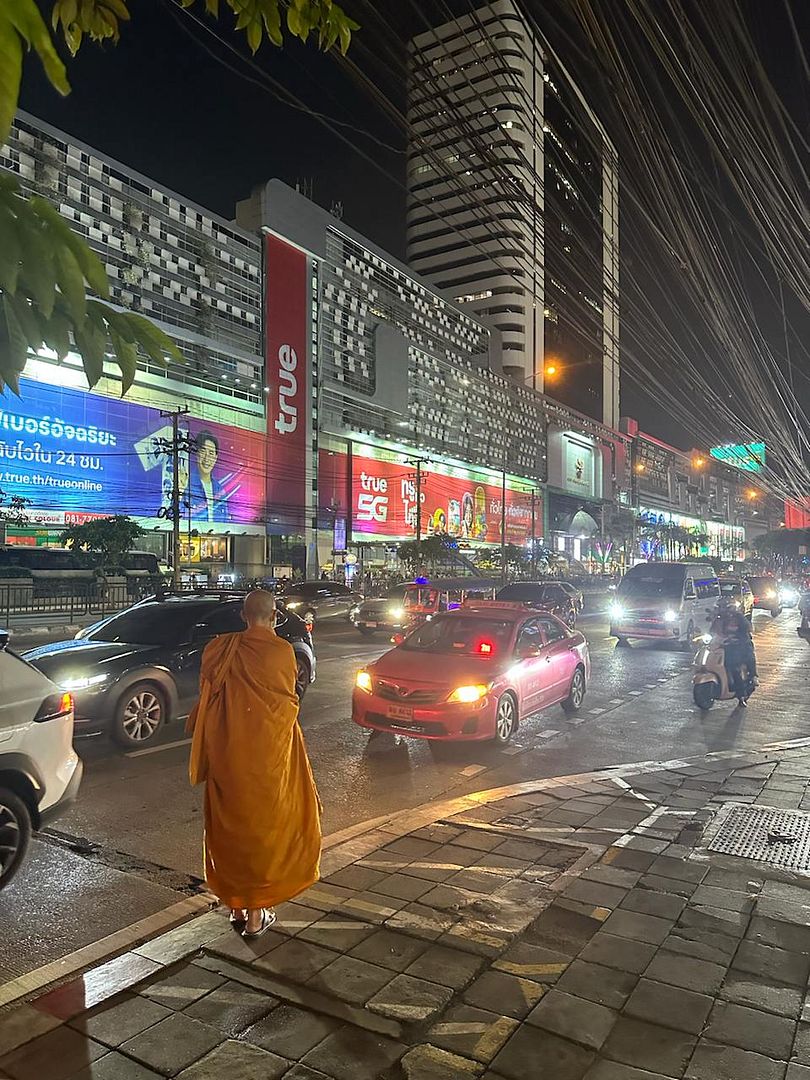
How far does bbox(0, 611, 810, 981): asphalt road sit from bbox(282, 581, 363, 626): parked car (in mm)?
10963

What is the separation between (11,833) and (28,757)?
1.39ft

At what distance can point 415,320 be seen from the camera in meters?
89.9

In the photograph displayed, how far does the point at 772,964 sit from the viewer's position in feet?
11.6

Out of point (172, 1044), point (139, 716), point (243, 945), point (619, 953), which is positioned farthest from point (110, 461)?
point (619, 953)

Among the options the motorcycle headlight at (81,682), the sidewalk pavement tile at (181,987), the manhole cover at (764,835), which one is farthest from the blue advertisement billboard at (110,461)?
the sidewalk pavement tile at (181,987)

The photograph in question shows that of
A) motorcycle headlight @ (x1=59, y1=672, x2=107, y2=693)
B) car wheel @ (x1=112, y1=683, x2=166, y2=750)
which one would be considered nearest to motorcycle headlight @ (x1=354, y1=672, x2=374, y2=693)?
car wheel @ (x1=112, y1=683, x2=166, y2=750)

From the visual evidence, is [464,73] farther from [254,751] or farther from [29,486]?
[29,486]

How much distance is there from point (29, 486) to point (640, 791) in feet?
147

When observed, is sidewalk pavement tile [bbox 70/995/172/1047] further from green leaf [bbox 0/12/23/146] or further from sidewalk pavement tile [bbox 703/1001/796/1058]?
green leaf [bbox 0/12/23/146]

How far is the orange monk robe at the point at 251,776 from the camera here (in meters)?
3.79

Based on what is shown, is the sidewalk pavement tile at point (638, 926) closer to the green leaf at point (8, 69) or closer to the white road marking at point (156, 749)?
the green leaf at point (8, 69)

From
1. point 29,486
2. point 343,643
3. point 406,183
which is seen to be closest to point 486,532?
point 29,486

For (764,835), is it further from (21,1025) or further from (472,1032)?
(21,1025)

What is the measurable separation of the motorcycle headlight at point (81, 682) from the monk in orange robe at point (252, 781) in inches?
169
